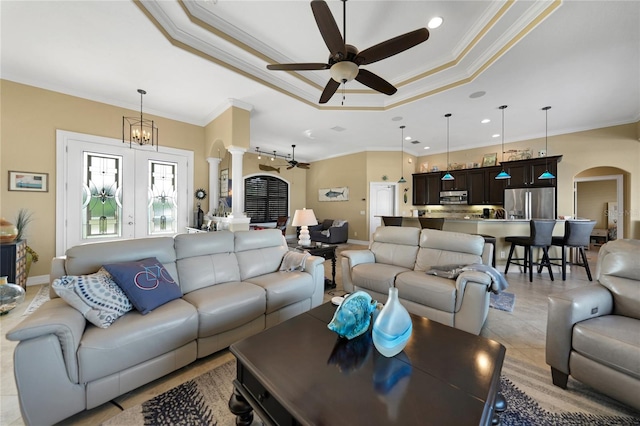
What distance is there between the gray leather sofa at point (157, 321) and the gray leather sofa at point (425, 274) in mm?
671

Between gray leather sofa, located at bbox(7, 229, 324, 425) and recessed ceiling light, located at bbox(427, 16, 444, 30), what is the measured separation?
3.00 meters

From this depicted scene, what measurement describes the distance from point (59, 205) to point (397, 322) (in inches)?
211

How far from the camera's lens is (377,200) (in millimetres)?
7703

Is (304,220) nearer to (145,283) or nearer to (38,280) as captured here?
(145,283)

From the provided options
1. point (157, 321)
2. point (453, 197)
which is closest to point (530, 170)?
point (453, 197)

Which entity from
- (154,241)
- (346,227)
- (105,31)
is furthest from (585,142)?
(105,31)

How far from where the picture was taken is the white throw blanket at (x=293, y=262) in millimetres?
2869

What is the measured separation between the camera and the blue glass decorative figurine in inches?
55.7

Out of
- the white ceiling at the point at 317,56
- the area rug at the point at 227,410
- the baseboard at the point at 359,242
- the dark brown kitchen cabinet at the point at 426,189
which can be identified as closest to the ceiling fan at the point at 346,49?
the white ceiling at the point at 317,56

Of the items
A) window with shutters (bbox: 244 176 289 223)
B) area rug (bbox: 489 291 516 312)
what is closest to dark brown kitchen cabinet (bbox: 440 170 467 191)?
area rug (bbox: 489 291 516 312)

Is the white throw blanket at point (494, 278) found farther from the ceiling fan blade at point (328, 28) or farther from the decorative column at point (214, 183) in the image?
the decorative column at point (214, 183)

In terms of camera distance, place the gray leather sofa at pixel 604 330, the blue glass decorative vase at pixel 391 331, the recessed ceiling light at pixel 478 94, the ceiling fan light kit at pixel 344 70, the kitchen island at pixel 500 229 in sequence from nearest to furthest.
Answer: the blue glass decorative vase at pixel 391 331 < the gray leather sofa at pixel 604 330 < the ceiling fan light kit at pixel 344 70 < the recessed ceiling light at pixel 478 94 < the kitchen island at pixel 500 229

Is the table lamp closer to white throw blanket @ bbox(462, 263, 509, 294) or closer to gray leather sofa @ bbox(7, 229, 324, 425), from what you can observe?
gray leather sofa @ bbox(7, 229, 324, 425)

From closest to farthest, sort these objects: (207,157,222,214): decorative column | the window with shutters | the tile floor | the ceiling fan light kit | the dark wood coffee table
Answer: the dark wood coffee table < the tile floor < the ceiling fan light kit < (207,157,222,214): decorative column < the window with shutters
